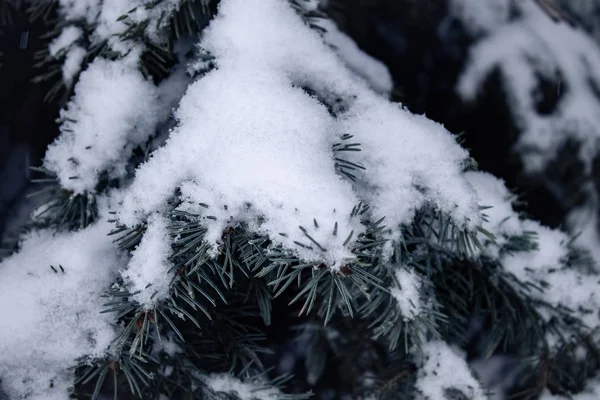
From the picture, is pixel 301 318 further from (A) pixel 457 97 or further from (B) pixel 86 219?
(A) pixel 457 97

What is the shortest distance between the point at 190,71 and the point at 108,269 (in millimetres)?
381

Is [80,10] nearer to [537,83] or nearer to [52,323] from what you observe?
[52,323]

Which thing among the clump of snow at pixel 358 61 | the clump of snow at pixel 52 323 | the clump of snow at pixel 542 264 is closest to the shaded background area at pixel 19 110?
the clump of snow at pixel 52 323

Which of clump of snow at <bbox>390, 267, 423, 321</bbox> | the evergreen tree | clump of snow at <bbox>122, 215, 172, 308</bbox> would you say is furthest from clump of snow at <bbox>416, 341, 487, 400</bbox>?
clump of snow at <bbox>122, 215, 172, 308</bbox>

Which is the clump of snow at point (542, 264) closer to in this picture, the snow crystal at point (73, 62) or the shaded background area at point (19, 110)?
the snow crystal at point (73, 62)

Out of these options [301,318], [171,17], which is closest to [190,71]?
[171,17]

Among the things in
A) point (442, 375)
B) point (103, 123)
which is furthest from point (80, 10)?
point (442, 375)

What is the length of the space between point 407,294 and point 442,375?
261 mm

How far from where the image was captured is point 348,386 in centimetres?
117

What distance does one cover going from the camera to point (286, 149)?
2.23 ft

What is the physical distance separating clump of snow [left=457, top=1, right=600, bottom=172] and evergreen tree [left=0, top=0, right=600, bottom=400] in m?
A: 0.49

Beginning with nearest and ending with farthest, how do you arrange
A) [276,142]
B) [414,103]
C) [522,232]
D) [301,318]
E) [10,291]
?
[276,142] → [10,291] → [522,232] → [301,318] → [414,103]

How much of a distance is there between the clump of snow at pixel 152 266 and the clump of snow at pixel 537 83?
42.7 inches

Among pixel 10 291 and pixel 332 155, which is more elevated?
pixel 332 155
